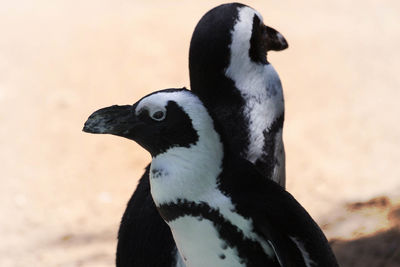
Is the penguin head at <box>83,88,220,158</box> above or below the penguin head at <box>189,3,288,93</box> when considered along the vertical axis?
below

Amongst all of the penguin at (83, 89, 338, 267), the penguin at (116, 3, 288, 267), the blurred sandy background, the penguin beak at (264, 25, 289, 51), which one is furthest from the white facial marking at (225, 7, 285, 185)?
the blurred sandy background

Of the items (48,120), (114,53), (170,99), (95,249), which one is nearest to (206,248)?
(170,99)

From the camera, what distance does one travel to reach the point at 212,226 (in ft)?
4.83

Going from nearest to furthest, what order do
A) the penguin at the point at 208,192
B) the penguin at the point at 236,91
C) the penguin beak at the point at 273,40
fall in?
the penguin at the point at 208,192, the penguin at the point at 236,91, the penguin beak at the point at 273,40

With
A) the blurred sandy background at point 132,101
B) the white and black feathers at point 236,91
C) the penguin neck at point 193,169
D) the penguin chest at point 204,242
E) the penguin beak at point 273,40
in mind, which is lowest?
the penguin chest at point 204,242

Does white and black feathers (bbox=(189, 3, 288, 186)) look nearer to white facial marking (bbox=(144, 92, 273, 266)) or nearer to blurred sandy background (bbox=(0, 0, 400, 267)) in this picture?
white facial marking (bbox=(144, 92, 273, 266))

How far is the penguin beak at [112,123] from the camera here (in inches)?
58.3

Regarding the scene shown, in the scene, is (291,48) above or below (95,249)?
above

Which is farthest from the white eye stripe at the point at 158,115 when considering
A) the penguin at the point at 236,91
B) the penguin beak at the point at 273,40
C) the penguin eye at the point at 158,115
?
the penguin beak at the point at 273,40

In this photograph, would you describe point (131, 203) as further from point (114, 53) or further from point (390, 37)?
point (390, 37)

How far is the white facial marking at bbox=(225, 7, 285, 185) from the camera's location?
200 cm

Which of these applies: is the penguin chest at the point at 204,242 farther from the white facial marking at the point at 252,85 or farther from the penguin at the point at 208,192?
the white facial marking at the point at 252,85

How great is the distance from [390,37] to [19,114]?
5.96 ft

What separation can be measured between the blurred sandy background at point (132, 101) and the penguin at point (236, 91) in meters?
0.84
